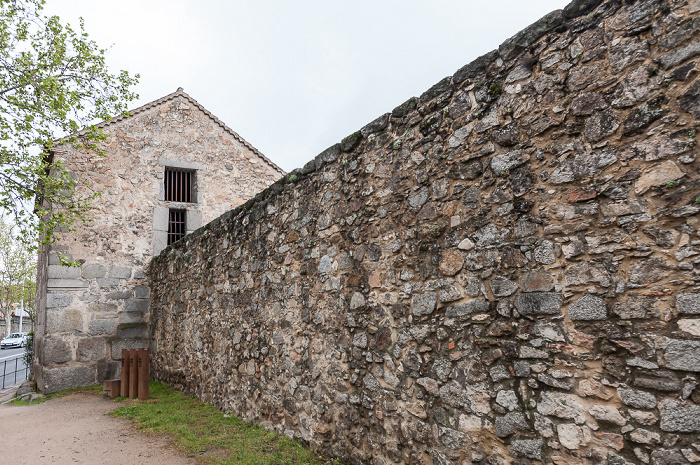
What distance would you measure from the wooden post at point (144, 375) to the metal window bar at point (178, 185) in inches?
159

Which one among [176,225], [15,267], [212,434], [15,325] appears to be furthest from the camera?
[15,325]

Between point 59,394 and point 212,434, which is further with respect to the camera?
point 59,394

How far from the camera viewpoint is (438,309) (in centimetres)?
297

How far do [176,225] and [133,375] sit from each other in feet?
12.7

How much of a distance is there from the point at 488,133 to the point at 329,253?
1.91 m

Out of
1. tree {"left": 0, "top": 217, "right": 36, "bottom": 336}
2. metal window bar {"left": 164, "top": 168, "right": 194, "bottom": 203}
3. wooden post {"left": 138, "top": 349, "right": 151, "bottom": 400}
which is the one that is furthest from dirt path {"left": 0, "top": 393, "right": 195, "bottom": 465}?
tree {"left": 0, "top": 217, "right": 36, "bottom": 336}

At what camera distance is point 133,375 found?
746 centimetres

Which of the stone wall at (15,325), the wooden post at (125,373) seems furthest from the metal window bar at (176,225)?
the stone wall at (15,325)

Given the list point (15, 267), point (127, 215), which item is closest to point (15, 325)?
point (15, 267)

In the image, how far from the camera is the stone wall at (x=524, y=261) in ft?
6.46

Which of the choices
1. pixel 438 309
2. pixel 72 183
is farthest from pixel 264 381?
pixel 72 183

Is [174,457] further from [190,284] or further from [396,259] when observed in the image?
[190,284]

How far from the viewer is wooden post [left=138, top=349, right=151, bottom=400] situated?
7.26m

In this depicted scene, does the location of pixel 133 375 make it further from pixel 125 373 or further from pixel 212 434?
pixel 212 434
